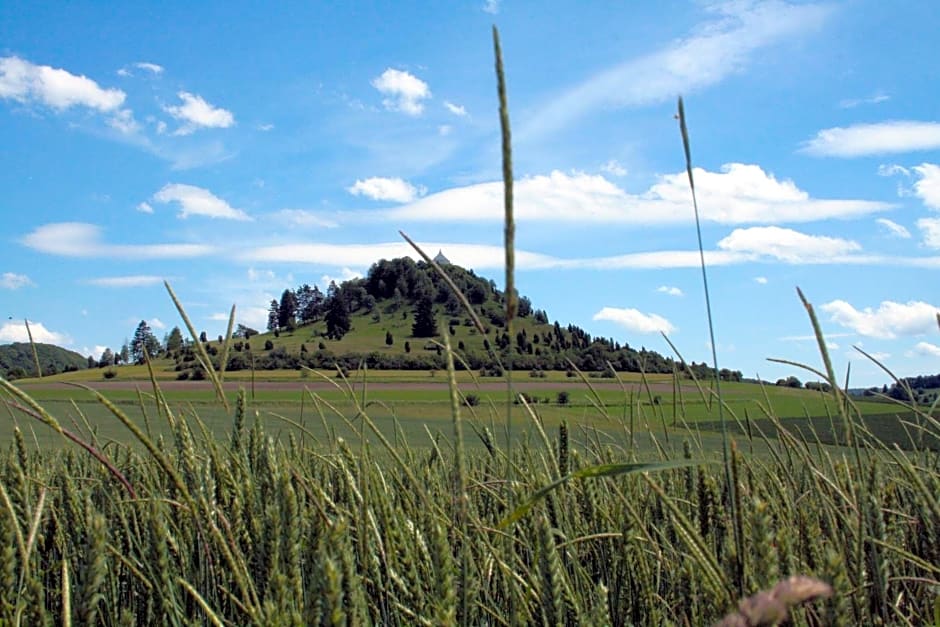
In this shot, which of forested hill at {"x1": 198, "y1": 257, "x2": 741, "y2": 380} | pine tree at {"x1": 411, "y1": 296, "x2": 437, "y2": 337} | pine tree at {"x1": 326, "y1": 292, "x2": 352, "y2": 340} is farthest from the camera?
pine tree at {"x1": 326, "y1": 292, "x2": 352, "y2": 340}

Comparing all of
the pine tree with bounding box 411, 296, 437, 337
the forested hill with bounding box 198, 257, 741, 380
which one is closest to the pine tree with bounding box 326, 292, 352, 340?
the forested hill with bounding box 198, 257, 741, 380

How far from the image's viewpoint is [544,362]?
221ft

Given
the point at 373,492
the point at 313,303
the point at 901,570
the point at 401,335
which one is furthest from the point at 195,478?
the point at 313,303

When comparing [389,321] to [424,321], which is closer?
[424,321]

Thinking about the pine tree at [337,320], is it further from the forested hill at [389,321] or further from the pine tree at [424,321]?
the pine tree at [424,321]

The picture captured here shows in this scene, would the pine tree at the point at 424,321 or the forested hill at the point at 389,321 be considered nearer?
the forested hill at the point at 389,321

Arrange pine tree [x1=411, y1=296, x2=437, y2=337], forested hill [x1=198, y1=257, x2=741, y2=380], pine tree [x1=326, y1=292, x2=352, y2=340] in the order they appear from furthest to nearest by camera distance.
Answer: pine tree [x1=326, y1=292, x2=352, y2=340]
pine tree [x1=411, y1=296, x2=437, y2=337]
forested hill [x1=198, y1=257, x2=741, y2=380]

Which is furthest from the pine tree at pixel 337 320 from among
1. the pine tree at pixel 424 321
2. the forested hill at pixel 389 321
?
the pine tree at pixel 424 321

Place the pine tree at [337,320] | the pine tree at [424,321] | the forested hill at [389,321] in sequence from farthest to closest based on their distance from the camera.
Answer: the pine tree at [337,320] → the pine tree at [424,321] → the forested hill at [389,321]

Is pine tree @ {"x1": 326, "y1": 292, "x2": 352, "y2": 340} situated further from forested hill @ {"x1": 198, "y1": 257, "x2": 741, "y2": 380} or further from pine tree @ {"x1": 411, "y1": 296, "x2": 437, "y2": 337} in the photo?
pine tree @ {"x1": 411, "y1": 296, "x2": 437, "y2": 337}

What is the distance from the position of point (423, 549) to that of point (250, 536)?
0.48 m

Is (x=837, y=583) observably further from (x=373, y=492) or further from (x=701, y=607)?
(x=373, y=492)

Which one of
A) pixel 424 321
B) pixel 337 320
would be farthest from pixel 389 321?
pixel 424 321

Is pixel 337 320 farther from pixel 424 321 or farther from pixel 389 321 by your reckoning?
pixel 424 321
